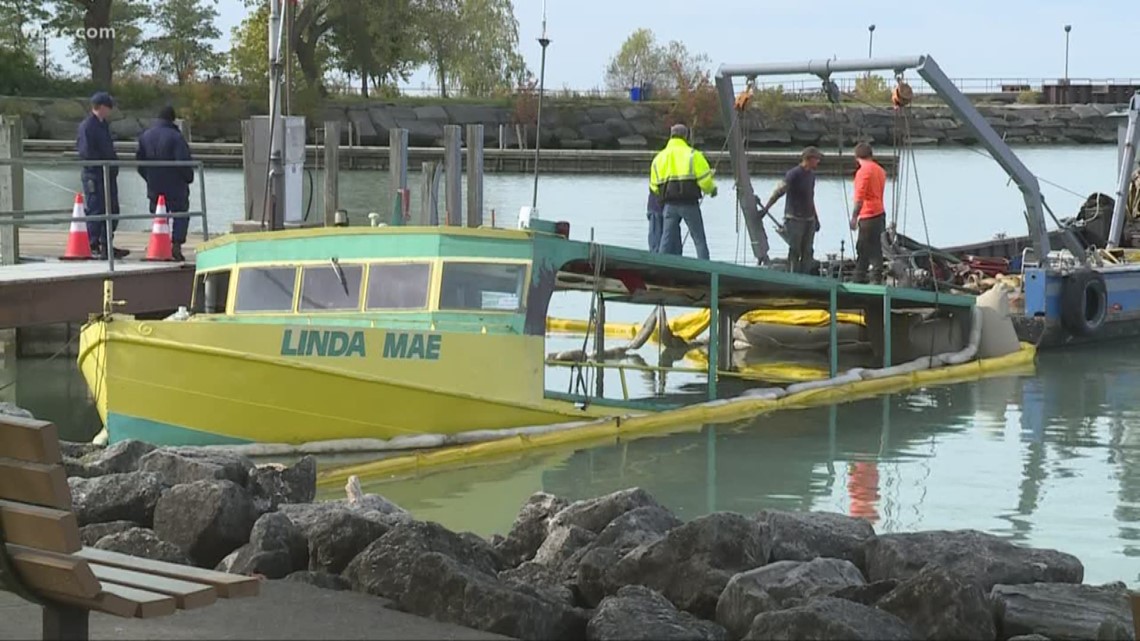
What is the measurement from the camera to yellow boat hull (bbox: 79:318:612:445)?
13.6 meters

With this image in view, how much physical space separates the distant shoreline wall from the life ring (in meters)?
46.5

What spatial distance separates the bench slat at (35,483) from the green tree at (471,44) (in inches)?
3170

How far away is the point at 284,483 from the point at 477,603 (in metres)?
3.53

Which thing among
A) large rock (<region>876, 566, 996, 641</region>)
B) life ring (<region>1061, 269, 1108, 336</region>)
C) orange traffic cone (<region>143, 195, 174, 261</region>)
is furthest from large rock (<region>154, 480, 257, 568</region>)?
life ring (<region>1061, 269, 1108, 336</region>)

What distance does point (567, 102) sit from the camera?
85125 millimetres

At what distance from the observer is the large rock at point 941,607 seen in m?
7.38

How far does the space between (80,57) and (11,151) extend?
71243 millimetres

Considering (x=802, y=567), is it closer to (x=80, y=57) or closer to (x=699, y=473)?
(x=699, y=473)

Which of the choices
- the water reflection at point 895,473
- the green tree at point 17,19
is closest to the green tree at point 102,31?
the green tree at point 17,19

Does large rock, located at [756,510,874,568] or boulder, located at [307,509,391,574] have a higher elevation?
boulder, located at [307,509,391,574]

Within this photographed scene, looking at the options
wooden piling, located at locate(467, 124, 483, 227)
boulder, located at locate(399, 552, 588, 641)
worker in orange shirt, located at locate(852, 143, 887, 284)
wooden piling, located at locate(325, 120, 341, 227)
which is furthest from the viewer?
wooden piling, located at locate(467, 124, 483, 227)

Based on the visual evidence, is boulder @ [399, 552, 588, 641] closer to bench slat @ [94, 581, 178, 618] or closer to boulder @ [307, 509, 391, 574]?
boulder @ [307, 509, 391, 574]

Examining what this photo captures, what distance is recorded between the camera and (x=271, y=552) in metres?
8.08

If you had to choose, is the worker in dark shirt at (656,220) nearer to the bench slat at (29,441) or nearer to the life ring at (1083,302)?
the life ring at (1083,302)
